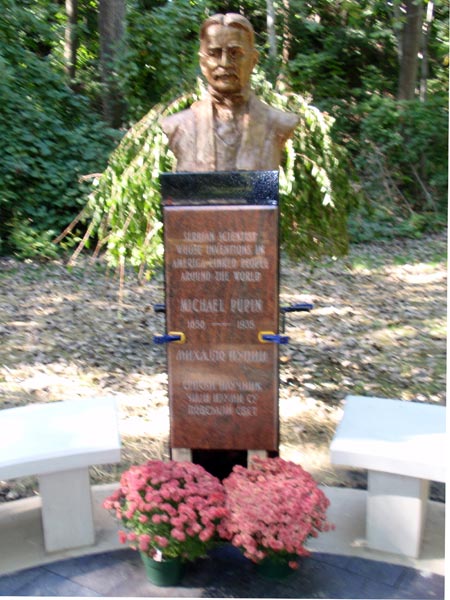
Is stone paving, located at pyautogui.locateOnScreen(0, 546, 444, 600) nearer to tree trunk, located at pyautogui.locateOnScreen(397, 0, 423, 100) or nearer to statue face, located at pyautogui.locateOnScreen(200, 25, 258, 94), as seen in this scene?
statue face, located at pyautogui.locateOnScreen(200, 25, 258, 94)

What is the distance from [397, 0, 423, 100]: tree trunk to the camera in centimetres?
1217

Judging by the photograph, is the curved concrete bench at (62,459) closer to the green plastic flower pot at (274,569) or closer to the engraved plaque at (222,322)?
the engraved plaque at (222,322)

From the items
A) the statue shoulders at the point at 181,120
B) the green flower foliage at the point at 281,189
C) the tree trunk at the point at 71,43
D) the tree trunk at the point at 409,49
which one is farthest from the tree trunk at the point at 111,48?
the statue shoulders at the point at 181,120

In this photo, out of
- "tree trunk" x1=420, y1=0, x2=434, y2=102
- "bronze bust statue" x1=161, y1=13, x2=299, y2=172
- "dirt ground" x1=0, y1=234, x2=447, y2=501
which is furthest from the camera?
"tree trunk" x1=420, y1=0, x2=434, y2=102

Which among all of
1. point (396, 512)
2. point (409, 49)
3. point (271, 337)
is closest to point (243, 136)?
point (271, 337)

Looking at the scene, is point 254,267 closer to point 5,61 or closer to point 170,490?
point 170,490

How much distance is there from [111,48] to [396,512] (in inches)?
323

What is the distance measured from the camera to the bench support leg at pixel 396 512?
301cm

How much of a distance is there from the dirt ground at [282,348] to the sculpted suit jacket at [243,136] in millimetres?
1735

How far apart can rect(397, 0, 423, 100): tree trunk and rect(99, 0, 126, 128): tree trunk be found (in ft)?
16.9

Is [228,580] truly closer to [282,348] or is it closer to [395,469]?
[395,469]

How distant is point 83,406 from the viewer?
3.45 metres

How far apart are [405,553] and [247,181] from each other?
→ 1707 millimetres

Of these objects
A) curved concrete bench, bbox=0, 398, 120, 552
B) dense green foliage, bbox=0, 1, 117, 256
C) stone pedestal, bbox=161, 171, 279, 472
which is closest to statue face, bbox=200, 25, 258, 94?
stone pedestal, bbox=161, 171, 279, 472
